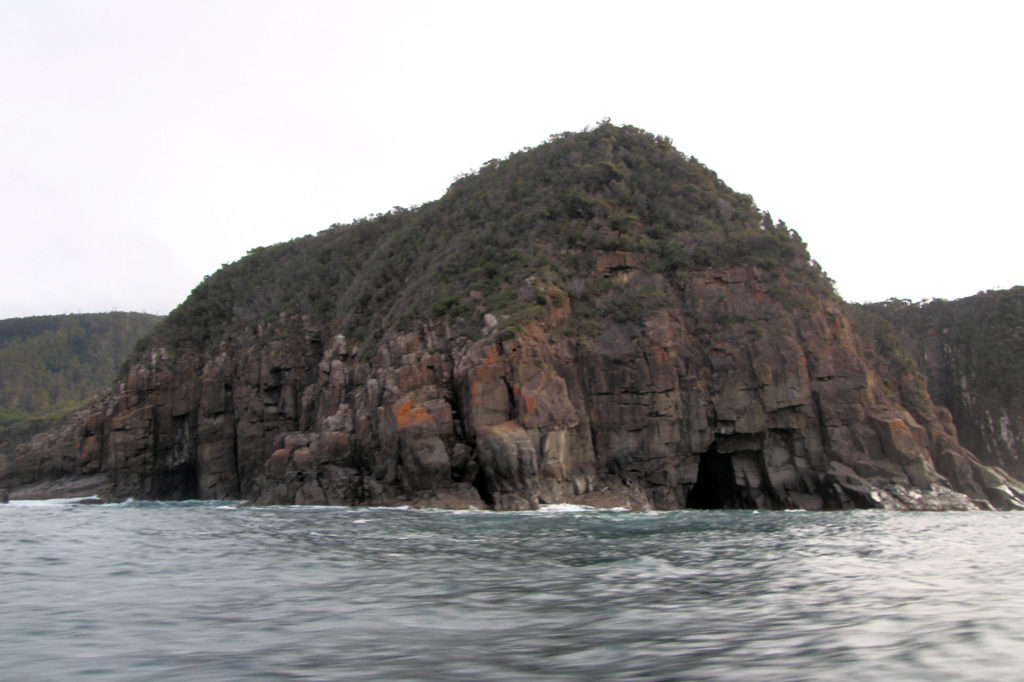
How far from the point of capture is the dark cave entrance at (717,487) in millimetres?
43594

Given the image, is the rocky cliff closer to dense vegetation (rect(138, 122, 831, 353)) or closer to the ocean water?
dense vegetation (rect(138, 122, 831, 353))

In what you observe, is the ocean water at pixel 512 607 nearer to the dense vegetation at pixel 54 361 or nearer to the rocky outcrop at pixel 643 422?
the rocky outcrop at pixel 643 422

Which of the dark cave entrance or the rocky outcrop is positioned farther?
the dark cave entrance

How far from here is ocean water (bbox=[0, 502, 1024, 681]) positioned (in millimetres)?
8055

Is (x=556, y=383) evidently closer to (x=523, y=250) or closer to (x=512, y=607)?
(x=523, y=250)

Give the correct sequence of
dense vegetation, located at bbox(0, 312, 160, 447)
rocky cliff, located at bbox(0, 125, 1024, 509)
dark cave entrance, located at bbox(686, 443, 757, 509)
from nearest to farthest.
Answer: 1. rocky cliff, located at bbox(0, 125, 1024, 509)
2. dark cave entrance, located at bbox(686, 443, 757, 509)
3. dense vegetation, located at bbox(0, 312, 160, 447)

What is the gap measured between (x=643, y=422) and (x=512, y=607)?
102ft

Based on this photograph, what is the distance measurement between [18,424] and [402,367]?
78526mm

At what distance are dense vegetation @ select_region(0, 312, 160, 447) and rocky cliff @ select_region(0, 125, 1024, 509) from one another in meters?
45.8

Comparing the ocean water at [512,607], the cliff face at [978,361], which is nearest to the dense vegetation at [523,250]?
the cliff face at [978,361]

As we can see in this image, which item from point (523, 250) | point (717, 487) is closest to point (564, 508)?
point (717, 487)

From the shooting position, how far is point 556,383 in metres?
40.1

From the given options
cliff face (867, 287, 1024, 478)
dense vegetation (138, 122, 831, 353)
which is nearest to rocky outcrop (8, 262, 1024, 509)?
dense vegetation (138, 122, 831, 353)

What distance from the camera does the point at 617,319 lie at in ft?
149
